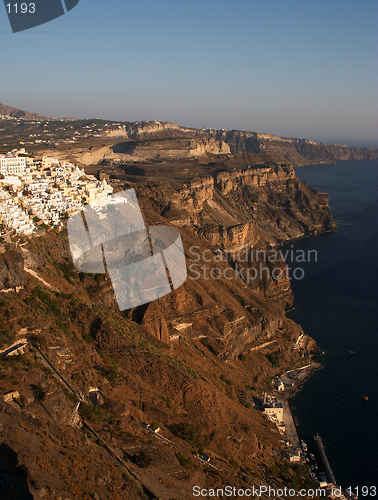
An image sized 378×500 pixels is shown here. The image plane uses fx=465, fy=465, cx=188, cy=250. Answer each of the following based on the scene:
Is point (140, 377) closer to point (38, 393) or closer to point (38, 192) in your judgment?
point (38, 393)

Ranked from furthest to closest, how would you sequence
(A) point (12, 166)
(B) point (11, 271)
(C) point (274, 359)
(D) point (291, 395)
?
(A) point (12, 166) → (C) point (274, 359) → (D) point (291, 395) → (B) point (11, 271)

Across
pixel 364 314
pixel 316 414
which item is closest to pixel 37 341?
pixel 316 414

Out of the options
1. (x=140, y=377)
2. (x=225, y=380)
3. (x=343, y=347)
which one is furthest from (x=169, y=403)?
(x=343, y=347)

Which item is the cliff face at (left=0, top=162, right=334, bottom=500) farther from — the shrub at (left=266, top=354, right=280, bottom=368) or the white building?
the white building

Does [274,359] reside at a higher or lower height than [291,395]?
higher

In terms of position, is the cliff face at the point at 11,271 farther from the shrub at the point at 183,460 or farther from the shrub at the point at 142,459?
the shrub at the point at 183,460

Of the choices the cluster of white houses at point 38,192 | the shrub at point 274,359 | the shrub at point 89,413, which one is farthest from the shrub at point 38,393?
the shrub at point 274,359

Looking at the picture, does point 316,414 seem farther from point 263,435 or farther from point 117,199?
point 117,199
